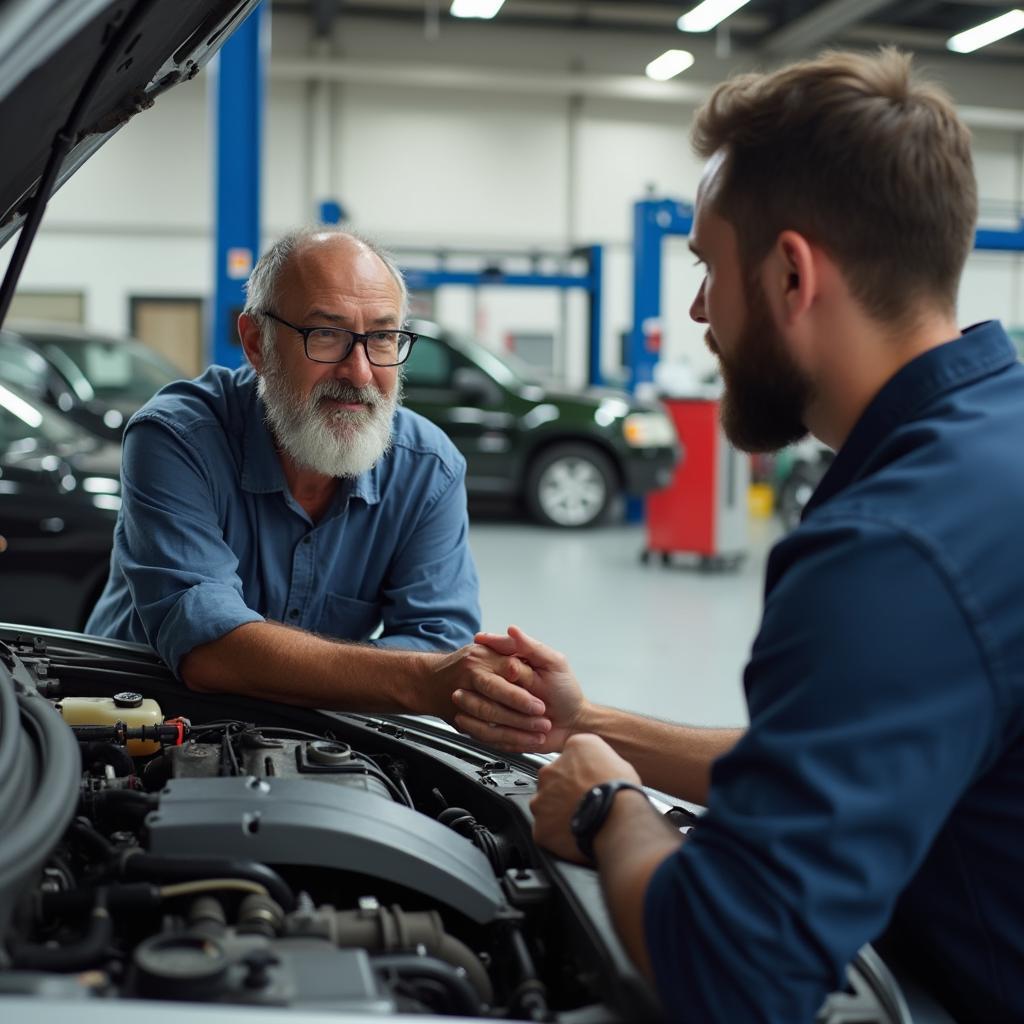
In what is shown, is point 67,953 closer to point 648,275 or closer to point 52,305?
point 648,275

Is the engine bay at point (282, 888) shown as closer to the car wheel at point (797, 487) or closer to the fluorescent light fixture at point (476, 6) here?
the car wheel at point (797, 487)

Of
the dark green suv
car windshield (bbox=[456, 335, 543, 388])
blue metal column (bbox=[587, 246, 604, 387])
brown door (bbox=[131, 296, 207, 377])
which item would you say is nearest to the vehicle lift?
the dark green suv

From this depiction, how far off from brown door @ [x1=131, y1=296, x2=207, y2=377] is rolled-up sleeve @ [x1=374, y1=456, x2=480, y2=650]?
46.6 ft

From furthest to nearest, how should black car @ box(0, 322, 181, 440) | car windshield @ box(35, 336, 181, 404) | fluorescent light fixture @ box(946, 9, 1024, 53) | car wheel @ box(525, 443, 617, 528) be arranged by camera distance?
fluorescent light fixture @ box(946, 9, 1024, 53), car wheel @ box(525, 443, 617, 528), car windshield @ box(35, 336, 181, 404), black car @ box(0, 322, 181, 440)

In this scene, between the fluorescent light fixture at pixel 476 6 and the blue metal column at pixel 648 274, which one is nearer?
the blue metal column at pixel 648 274

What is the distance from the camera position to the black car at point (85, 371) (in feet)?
21.3

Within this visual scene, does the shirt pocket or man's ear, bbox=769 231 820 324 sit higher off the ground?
man's ear, bbox=769 231 820 324

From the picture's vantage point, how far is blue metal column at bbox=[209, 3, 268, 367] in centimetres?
544

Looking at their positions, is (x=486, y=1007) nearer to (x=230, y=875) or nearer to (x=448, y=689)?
(x=230, y=875)

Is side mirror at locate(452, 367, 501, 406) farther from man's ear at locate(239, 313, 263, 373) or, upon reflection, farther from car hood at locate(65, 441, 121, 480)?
man's ear at locate(239, 313, 263, 373)

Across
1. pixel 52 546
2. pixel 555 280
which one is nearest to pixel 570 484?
pixel 555 280

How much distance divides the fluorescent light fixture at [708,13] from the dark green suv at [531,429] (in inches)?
192

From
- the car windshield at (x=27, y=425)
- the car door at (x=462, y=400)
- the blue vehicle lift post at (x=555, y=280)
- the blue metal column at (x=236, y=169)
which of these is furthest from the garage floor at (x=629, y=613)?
the blue vehicle lift post at (x=555, y=280)

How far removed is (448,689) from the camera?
6.21ft
